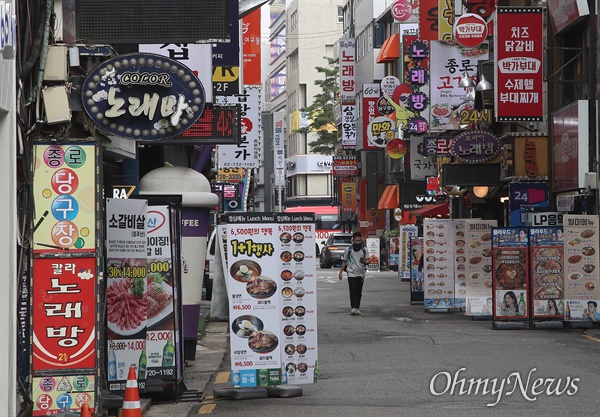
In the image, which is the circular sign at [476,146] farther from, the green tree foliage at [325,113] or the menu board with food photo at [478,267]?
the green tree foliage at [325,113]

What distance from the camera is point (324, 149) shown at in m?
93.1

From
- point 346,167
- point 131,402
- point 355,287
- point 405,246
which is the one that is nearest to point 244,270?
point 131,402

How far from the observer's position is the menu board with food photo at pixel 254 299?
12.4 m

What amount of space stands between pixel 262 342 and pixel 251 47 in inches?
911

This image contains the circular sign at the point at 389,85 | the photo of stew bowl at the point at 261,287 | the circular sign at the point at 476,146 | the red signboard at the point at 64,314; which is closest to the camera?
the red signboard at the point at 64,314

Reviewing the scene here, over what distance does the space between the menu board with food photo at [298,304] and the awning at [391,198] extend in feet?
162

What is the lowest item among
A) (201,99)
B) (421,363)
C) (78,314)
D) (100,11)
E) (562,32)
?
(421,363)

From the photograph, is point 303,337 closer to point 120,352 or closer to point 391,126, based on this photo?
point 120,352

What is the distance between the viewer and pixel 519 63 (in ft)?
84.5

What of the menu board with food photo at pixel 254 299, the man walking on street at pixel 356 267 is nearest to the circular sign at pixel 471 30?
the man walking on street at pixel 356 267

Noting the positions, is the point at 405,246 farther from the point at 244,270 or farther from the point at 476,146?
Result: the point at 244,270

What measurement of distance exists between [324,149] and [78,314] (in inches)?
3291

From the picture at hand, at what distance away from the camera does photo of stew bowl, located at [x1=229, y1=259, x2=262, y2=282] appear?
12.5 meters

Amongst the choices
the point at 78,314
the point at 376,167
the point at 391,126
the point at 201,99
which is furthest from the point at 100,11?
the point at 376,167
